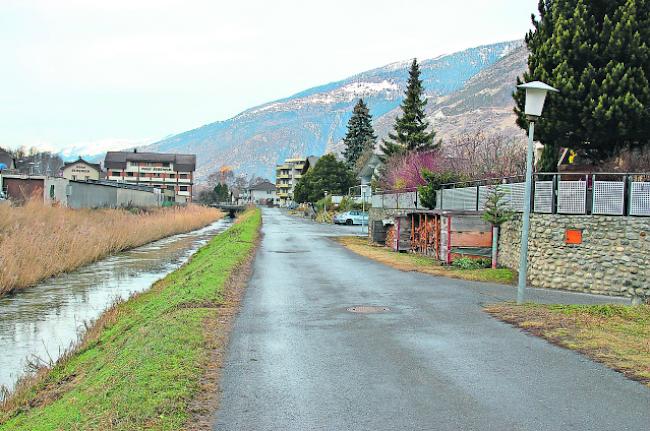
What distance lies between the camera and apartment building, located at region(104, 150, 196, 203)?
529 feet

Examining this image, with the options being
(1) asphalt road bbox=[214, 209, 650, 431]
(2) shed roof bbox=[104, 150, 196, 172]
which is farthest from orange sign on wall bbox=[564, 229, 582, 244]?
(2) shed roof bbox=[104, 150, 196, 172]

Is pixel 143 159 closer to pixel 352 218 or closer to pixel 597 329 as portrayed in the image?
pixel 352 218

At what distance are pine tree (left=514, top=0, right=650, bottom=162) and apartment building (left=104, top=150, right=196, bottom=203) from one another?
143m

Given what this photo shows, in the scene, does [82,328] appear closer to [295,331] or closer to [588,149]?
[295,331]

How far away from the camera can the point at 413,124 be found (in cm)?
6775

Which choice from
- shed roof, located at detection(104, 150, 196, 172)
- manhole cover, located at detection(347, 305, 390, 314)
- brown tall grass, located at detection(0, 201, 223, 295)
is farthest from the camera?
shed roof, located at detection(104, 150, 196, 172)

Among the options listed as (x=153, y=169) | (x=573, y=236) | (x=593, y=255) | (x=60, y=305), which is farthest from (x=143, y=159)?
(x=593, y=255)

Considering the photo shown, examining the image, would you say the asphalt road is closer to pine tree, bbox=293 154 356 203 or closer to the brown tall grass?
the brown tall grass

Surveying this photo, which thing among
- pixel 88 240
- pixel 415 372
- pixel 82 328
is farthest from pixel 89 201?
Result: pixel 415 372

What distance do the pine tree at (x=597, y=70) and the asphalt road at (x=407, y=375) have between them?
8.97 meters

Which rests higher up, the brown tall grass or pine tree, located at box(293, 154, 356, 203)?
pine tree, located at box(293, 154, 356, 203)

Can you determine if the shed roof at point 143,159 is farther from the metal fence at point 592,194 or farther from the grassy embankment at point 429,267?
the metal fence at point 592,194

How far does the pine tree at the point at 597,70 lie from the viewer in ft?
62.1

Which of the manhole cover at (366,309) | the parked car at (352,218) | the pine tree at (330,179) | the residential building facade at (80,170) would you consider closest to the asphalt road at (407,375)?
the manhole cover at (366,309)
